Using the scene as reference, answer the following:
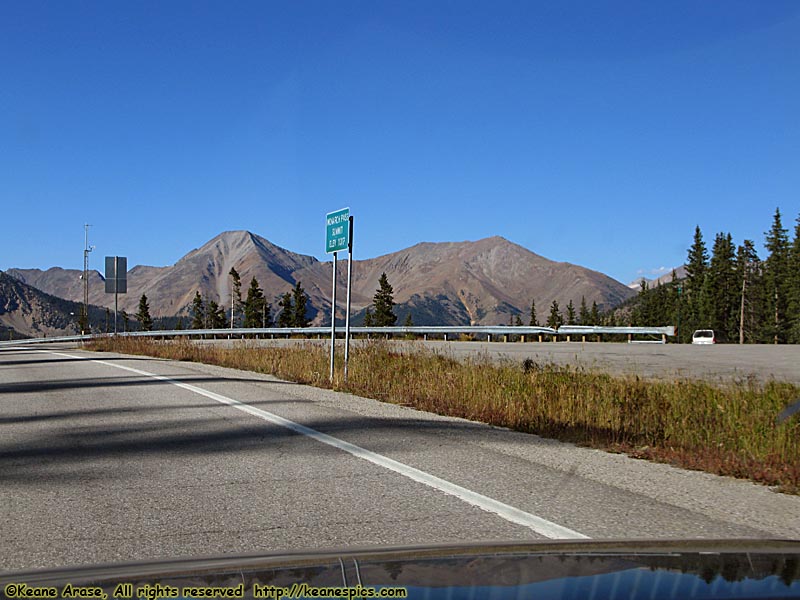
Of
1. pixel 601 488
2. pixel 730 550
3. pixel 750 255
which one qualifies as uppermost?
pixel 750 255

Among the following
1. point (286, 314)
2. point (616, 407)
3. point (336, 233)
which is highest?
point (336, 233)

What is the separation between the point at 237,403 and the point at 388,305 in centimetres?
9898

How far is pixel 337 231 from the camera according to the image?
18.2 meters

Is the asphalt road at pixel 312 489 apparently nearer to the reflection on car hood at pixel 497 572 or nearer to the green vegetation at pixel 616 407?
the green vegetation at pixel 616 407

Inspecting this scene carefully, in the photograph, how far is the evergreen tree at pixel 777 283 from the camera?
10000cm

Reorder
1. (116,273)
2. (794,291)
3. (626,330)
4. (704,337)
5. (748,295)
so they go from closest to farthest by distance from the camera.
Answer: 1. (116,273)
2. (626,330)
3. (704,337)
4. (794,291)
5. (748,295)

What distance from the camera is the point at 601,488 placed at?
273 inches

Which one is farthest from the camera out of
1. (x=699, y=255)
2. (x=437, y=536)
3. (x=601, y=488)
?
(x=699, y=255)

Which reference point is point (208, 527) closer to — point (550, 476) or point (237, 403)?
point (550, 476)

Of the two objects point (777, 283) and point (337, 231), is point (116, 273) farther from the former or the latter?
point (777, 283)

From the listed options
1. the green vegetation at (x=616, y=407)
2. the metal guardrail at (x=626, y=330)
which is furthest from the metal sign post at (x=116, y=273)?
the metal guardrail at (x=626, y=330)

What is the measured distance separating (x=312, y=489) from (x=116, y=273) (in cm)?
3767

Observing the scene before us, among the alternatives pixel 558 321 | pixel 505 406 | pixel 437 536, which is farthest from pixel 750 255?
pixel 437 536

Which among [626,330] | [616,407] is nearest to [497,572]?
[616,407]
